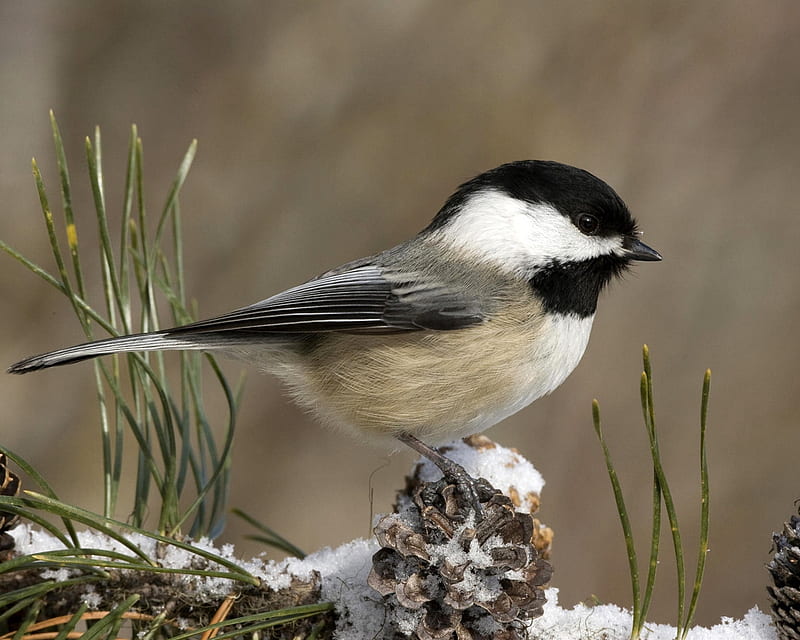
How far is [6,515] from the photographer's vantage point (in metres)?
0.91

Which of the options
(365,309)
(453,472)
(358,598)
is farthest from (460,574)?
(365,309)

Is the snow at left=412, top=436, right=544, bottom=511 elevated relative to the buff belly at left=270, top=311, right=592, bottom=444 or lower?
lower

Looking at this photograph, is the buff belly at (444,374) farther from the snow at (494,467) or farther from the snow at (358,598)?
the snow at (358,598)

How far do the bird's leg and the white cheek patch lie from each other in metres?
0.34

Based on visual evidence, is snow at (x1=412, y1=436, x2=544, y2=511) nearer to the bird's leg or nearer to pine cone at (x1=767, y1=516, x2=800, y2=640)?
the bird's leg

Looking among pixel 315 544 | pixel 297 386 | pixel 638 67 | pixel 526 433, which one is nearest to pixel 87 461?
pixel 315 544

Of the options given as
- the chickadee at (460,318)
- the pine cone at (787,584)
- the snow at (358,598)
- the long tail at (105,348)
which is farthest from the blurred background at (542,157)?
the pine cone at (787,584)

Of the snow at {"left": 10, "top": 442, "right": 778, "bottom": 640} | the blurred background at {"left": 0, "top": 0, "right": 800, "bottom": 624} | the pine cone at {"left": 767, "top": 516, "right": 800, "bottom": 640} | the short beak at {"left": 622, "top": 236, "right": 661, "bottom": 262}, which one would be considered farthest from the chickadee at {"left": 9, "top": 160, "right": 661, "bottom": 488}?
the blurred background at {"left": 0, "top": 0, "right": 800, "bottom": 624}

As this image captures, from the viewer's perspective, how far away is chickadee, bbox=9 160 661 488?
1301 mm

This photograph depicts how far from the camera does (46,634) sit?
2.93 feet

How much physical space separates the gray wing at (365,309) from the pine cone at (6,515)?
0.41 meters

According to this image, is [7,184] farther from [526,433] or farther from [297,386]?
[526,433]

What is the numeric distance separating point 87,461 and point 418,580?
147 cm

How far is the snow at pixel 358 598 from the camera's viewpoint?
860 mm
